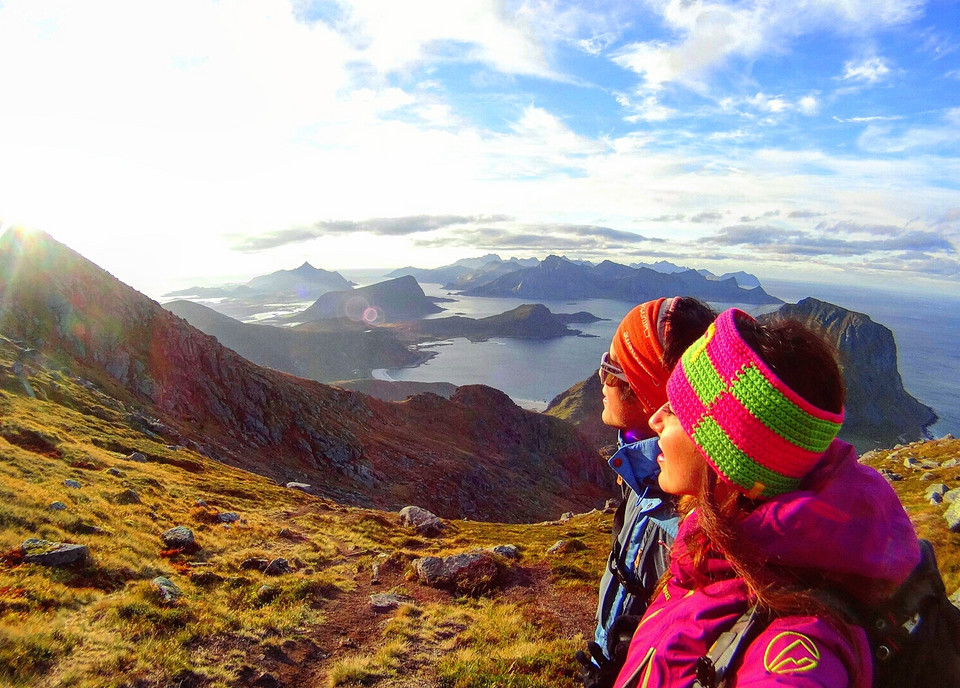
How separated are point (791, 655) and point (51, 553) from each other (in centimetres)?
1532

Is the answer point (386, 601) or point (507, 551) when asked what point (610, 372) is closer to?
point (386, 601)

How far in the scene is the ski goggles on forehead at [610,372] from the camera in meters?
4.80

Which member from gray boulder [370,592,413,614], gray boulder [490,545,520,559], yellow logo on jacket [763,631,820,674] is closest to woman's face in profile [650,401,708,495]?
yellow logo on jacket [763,631,820,674]

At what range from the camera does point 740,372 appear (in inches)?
104

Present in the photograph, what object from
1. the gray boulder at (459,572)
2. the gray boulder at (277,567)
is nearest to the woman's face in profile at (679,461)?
the gray boulder at (459,572)

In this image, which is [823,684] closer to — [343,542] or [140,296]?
[343,542]

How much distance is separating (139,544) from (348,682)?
912 centimetres

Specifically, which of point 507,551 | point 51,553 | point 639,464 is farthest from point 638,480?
point 507,551

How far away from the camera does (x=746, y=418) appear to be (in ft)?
8.50

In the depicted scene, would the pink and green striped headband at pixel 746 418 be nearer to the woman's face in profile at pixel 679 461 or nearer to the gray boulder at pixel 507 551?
the woman's face in profile at pixel 679 461

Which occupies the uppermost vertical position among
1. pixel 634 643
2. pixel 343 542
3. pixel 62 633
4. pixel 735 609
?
pixel 735 609

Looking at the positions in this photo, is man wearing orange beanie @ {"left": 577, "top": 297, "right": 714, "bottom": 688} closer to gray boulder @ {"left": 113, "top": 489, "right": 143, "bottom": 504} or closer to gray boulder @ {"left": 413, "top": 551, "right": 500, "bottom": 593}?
gray boulder @ {"left": 413, "top": 551, "right": 500, "bottom": 593}

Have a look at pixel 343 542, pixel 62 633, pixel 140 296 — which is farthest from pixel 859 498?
pixel 140 296

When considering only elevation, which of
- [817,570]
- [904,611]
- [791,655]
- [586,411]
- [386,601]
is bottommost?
[586,411]
